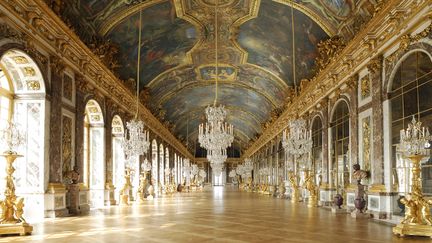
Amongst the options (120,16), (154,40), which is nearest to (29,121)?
(120,16)

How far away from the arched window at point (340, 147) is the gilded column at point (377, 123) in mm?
2943

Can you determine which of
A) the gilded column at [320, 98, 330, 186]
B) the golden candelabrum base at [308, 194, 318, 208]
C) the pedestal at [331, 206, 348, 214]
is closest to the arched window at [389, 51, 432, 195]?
the pedestal at [331, 206, 348, 214]

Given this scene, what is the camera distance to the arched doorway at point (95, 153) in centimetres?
1769

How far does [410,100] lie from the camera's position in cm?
1077

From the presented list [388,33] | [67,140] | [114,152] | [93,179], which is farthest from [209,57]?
[388,33]

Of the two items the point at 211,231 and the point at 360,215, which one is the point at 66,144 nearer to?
the point at 211,231

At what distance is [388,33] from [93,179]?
40.0ft

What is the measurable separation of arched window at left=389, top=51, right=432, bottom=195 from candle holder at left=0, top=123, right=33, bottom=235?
862 cm

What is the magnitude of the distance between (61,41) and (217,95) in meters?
6.61

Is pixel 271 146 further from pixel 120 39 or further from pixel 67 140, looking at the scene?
pixel 67 140

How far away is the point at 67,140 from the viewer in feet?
45.4

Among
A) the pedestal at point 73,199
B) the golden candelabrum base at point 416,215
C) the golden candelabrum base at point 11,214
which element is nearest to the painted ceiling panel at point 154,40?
the pedestal at point 73,199

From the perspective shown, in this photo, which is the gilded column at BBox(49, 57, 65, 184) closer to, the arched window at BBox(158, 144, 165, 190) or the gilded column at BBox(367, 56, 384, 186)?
the gilded column at BBox(367, 56, 384, 186)

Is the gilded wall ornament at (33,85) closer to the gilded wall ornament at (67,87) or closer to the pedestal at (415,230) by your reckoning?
the gilded wall ornament at (67,87)
